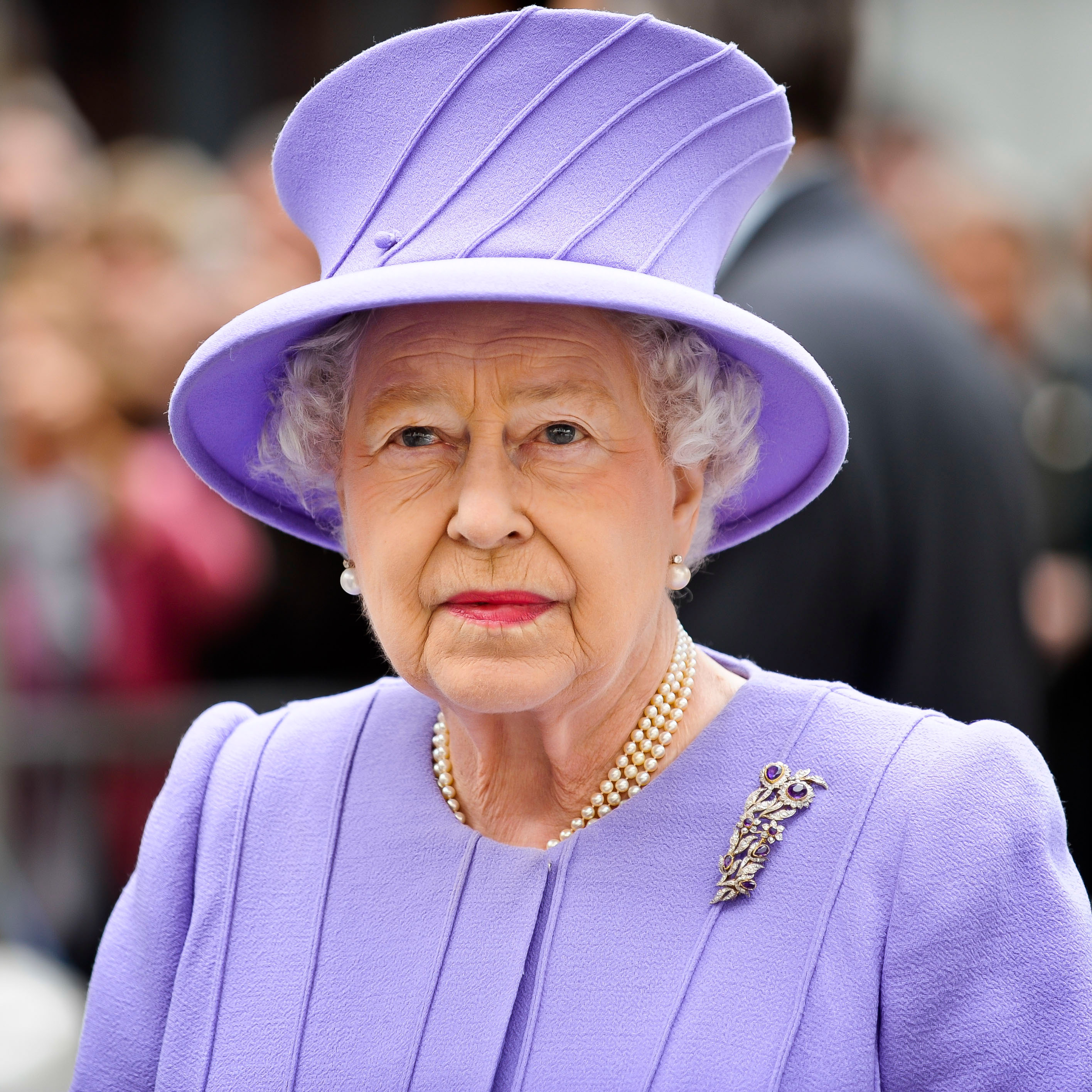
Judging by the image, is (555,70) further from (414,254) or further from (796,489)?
(796,489)

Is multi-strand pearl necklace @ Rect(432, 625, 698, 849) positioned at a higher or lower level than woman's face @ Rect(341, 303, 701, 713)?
lower

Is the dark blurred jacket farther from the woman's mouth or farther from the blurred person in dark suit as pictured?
the woman's mouth

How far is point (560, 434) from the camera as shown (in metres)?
1.98

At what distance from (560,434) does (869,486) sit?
133 cm

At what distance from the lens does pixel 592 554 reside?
1.97 metres

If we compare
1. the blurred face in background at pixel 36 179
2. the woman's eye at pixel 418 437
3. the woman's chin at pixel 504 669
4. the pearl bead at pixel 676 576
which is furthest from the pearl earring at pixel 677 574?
the blurred face in background at pixel 36 179

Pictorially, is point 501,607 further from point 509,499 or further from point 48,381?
point 48,381

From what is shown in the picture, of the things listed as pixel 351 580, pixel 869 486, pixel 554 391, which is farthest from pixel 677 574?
pixel 869 486

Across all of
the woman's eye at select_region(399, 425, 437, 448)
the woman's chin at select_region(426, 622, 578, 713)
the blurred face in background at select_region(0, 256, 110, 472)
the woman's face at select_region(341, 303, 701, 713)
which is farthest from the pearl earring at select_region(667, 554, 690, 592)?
the blurred face in background at select_region(0, 256, 110, 472)

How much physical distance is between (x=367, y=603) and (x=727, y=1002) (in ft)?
2.21

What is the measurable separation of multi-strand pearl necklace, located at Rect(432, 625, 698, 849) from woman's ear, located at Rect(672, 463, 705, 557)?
19 centimetres

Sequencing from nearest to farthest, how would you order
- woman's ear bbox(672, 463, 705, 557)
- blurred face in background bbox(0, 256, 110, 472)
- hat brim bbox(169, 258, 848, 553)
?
hat brim bbox(169, 258, 848, 553)
woman's ear bbox(672, 463, 705, 557)
blurred face in background bbox(0, 256, 110, 472)

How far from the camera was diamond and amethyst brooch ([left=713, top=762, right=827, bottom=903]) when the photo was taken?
199 centimetres

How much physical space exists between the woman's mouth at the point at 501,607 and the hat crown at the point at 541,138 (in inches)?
16.2
